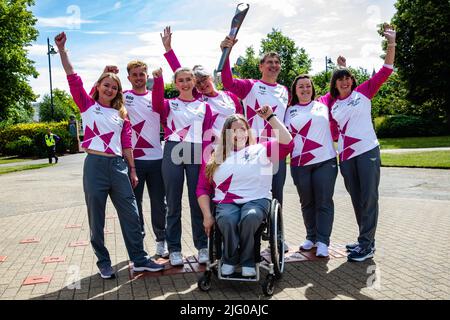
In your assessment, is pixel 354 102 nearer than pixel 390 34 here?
No

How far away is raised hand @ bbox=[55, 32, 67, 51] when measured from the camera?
4.04 meters

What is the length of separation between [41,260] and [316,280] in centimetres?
305

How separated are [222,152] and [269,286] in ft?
4.09

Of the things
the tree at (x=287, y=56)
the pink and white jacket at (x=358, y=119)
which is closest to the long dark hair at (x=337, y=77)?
the pink and white jacket at (x=358, y=119)

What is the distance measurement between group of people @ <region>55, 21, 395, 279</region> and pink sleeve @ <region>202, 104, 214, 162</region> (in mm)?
11

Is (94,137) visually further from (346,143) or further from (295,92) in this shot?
(346,143)

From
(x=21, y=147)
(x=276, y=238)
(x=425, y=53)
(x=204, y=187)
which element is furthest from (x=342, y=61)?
(x=425, y=53)

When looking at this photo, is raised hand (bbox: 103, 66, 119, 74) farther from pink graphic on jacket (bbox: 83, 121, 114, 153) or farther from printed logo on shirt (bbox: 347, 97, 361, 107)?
printed logo on shirt (bbox: 347, 97, 361, 107)

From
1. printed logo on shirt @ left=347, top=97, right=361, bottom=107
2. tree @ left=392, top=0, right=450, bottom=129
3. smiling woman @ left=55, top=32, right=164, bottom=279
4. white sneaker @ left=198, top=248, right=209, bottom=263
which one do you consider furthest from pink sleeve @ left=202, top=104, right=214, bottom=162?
tree @ left=392, top=0, right=450, bottom=129

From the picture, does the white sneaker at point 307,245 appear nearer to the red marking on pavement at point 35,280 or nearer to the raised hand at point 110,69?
the red marking on pavement at point 35,280

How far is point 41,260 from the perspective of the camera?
5020mm

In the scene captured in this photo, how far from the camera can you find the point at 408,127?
93.8ft
